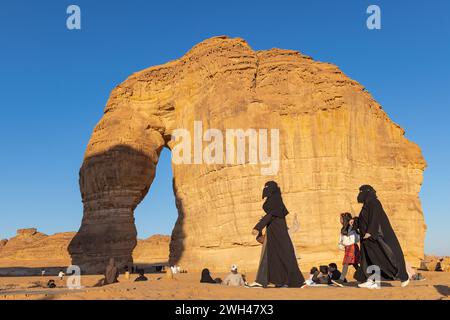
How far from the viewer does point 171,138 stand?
3145 centimetres

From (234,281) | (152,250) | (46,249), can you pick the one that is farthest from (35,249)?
(234,281)

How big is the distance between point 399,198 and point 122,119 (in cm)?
1910

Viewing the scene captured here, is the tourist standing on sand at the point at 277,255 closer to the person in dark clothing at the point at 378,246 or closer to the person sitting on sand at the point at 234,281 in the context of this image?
the person sitting on sand at the point at 234,281

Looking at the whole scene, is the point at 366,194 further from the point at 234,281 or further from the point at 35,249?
the point at 35,249

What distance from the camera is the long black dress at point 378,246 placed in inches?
412

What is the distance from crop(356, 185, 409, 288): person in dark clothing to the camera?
34.3 ft

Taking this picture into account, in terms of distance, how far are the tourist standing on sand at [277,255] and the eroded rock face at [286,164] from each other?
11.0 meters

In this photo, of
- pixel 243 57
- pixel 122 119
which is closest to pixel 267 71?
pixel 243 57

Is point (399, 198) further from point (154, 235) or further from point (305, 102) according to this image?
point (154, 235)

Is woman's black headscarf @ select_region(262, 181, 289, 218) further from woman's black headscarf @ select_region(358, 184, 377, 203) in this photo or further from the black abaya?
woman's black headscarf @ select_region(358, 184, 377, 203)

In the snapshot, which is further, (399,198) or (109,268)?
(399,198)
